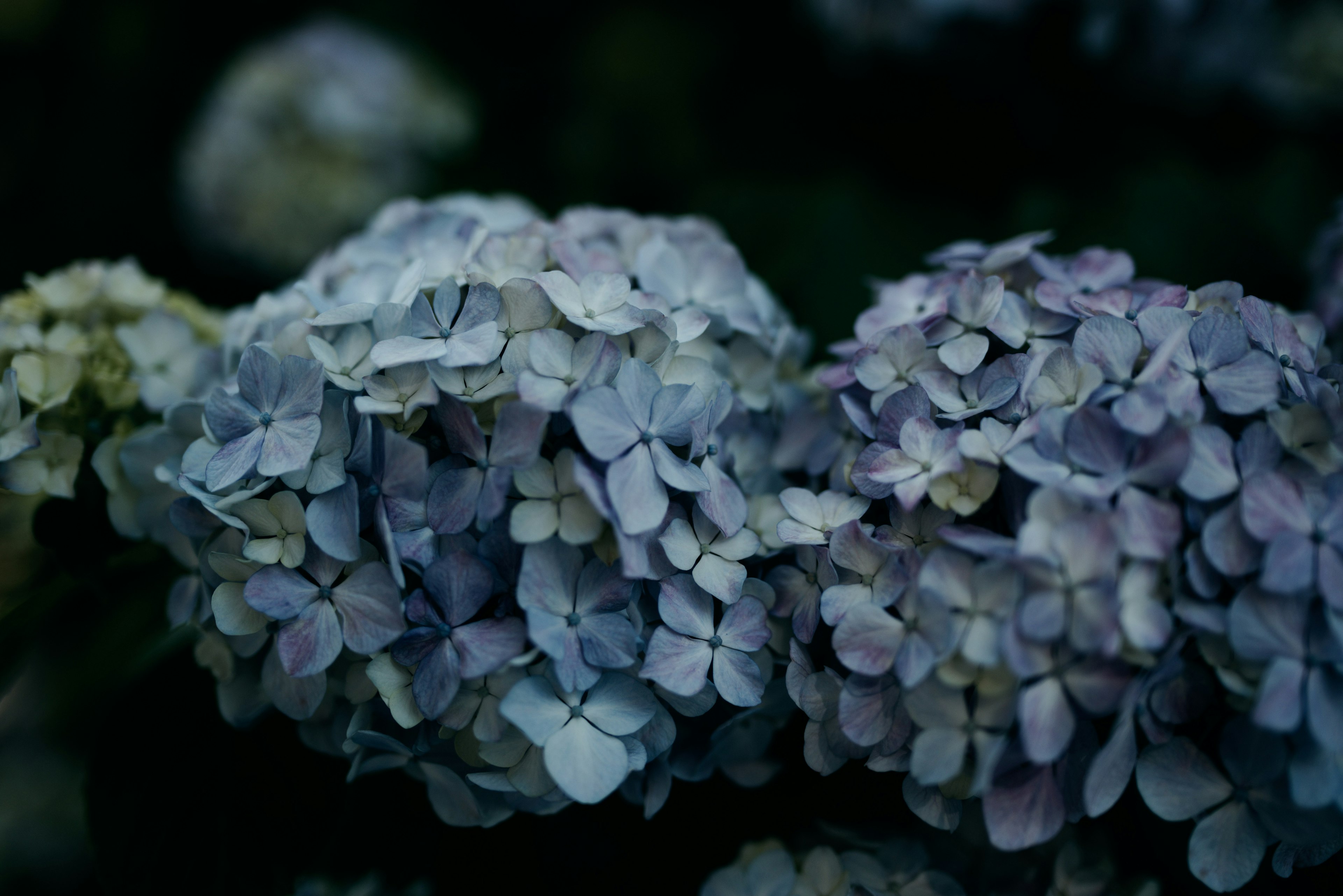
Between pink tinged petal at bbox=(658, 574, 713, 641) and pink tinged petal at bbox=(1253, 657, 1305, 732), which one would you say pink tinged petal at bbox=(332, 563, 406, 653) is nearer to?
pink tinged petal at bbox=(658, 574, 713, 641)

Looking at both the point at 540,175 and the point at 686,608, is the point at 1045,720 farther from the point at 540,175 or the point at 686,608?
the point at 540,175

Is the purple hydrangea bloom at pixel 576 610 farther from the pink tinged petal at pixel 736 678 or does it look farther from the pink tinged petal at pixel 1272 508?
the pink tinged petal at pixel 1272 508

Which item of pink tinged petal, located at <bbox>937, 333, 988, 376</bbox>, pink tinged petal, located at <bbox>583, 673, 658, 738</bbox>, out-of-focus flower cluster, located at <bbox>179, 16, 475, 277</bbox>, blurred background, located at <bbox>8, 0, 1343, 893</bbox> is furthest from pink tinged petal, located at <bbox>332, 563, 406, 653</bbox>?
out-of-focus flower cluster, located at <bbox>179, 16, 475, 277</bbox>

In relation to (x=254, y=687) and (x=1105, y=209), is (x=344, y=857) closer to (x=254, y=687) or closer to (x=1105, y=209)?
(x=254, y=687)

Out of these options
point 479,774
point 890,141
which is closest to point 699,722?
point 479,774

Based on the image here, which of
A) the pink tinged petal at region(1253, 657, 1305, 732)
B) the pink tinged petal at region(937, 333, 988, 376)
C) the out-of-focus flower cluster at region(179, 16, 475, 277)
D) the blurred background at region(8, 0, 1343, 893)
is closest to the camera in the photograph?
the pink tinged petal at region(1253, 657, 1305, 732)

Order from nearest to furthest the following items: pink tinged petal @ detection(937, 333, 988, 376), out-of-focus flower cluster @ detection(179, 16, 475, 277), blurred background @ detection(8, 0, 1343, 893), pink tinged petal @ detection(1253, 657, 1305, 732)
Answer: pink tinged petal @ detection(1253, 657, 1305, 732), pink tinged petal @ detection(937, 333, 988, 376), blurred background @ detection(8, 0, 1343, 893), out-of-focus flower cluster @ detection(179, 16, 475, 277)

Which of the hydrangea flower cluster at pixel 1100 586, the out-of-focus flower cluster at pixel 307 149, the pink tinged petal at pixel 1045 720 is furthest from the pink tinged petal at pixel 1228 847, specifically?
→ the out-of-focus flower cluster at pixel 307 149
